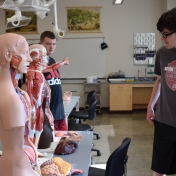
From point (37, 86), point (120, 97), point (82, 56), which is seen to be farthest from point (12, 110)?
point (82, 56)

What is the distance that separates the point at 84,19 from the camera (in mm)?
6738

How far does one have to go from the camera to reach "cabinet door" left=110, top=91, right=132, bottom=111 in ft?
20.8

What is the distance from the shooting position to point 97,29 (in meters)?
6.76

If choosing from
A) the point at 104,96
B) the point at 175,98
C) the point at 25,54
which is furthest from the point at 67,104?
the point at 104,96

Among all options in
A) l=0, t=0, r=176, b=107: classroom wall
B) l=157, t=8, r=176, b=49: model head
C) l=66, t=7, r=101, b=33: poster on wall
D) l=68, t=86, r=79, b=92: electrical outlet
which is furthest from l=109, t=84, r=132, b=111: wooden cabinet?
l=157, t=8, r=176, b=49: model head

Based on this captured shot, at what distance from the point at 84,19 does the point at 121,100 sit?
7.42ft

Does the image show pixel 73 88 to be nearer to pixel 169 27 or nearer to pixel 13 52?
pixel 169 27

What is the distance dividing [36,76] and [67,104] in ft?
7.49

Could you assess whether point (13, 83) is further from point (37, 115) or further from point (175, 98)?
point (175, 98)

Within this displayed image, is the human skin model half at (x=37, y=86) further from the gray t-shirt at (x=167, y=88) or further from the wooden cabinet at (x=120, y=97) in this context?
the wooden cabinet at (x=120, y=97)

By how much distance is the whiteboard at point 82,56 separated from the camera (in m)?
6.77

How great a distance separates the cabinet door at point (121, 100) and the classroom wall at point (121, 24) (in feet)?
2.45

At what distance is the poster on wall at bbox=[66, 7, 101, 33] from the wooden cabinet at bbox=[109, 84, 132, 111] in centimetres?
157

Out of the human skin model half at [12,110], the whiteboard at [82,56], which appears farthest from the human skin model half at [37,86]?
the whiteboard at [82,56]
